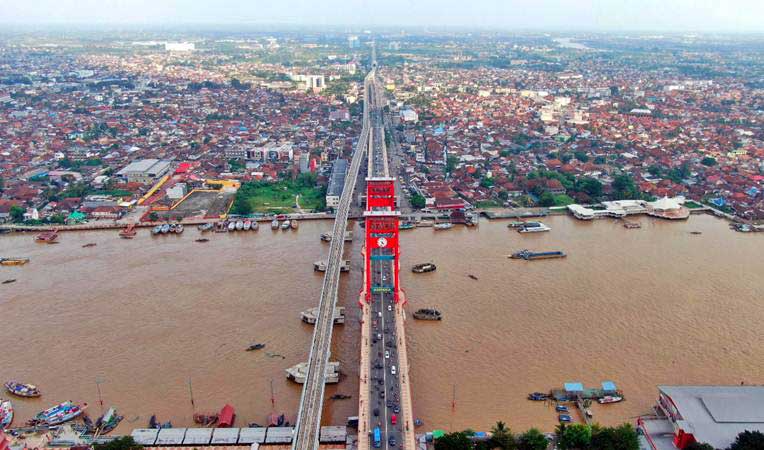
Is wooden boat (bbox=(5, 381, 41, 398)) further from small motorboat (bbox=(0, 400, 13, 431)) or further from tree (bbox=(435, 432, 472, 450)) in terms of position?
tree (bbox=(435, 432, 472, 450))

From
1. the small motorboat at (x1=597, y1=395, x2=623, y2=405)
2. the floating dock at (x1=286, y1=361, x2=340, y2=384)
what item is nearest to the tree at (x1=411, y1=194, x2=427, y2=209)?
the floating dock at (x1=286, y1=361, x2=340, y2=384)

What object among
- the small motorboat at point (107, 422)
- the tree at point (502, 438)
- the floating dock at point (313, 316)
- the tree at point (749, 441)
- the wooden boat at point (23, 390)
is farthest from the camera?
the floating dock at point (313, 316)

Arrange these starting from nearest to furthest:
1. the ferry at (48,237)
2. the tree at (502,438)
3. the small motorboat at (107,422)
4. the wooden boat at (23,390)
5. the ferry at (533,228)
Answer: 1. the tree at (502,438)
2. the small motorboat at (107,422)
3. the wooden boat at (23,390)
4. the ferry at (48,237)
5. the ferry at (533,228)

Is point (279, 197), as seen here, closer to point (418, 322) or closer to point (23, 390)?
point (418, 322)

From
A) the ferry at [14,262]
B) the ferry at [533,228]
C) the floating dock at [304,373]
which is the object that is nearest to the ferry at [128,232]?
the ferry at [14,262]

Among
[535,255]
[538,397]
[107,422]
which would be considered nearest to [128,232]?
[107,422]

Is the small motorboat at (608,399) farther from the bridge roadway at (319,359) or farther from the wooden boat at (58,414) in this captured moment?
the wooden boat at (58,414)

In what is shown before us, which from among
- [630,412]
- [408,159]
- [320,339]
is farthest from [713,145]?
[320,339]
